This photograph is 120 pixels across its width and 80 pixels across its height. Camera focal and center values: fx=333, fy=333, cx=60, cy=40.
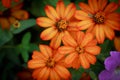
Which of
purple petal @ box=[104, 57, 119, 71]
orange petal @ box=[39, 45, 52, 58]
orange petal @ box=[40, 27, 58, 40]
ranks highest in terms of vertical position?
orange petal @ box=[40, 27, 58, 40]

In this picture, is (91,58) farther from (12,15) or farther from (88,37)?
(12,15)

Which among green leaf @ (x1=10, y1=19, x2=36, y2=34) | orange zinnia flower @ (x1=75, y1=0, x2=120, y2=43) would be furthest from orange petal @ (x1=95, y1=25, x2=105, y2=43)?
green leaf @ (x1=10, y1=19, x2=36, y2=34)

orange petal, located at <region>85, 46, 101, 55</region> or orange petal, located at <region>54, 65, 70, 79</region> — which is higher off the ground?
orange petal, located at <region>85, 46, 101, 55</region>

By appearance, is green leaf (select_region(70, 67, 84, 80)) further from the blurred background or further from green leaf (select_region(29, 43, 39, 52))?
green leaf (select_region(29, 43, 39, 52))

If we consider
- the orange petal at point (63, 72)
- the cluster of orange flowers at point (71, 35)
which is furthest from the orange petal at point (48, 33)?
the orange petal at point (63, 72)

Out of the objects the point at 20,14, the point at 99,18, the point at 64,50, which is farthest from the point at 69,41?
the point at 20,14
